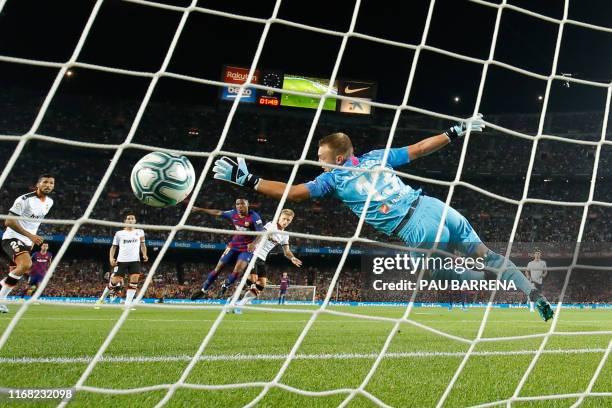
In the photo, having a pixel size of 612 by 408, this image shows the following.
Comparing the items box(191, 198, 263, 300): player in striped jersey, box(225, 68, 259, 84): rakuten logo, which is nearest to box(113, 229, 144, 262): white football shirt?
box(191, 198, 263, 300): player in striped jersey

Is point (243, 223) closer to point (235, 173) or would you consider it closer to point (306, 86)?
point (235, 173)

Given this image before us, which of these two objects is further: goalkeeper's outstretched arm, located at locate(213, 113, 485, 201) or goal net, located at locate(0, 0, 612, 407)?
goalkeeper's outstretched arm, located at locate(213, 113, 485, 201)

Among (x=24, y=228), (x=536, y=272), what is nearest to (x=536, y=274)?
(x=536, y=272)

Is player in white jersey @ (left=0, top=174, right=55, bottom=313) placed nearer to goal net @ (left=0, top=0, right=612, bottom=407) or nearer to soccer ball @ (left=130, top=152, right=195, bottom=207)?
soccer ball @ (left=130, top=152, right=195, bottom=207)

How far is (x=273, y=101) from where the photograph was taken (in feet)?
71.6

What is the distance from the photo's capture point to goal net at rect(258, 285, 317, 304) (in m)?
17.7

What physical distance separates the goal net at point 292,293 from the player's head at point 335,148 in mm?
14061

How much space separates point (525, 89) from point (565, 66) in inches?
108

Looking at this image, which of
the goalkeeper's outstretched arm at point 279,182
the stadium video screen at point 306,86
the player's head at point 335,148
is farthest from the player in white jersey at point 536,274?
the stadium video screen at point 306,86

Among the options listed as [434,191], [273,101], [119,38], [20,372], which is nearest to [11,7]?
[119,38]

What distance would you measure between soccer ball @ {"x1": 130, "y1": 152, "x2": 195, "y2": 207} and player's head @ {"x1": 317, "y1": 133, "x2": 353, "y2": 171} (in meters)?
0.96

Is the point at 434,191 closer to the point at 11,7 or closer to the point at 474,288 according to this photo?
the point at 474,288

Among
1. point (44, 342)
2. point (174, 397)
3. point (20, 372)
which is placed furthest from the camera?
point (44, 342)

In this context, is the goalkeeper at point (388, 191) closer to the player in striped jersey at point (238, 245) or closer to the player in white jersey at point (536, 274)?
the player in white jersey at point (536, 274)
